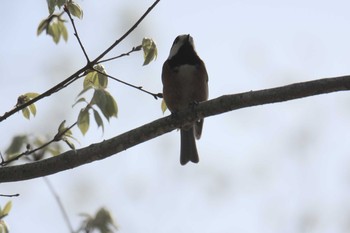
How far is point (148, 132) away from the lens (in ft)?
11.1

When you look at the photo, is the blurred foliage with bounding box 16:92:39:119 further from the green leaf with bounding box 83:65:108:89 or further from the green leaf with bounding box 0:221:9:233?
the green leaf with bounding box 0:221:9:233

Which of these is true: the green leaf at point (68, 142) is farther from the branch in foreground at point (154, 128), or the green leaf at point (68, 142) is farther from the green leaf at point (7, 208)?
the green leaf at point (7, 208)

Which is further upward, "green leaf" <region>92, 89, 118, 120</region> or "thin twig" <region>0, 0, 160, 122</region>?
"thin twig" <region>0, 0, 160, 122</region>

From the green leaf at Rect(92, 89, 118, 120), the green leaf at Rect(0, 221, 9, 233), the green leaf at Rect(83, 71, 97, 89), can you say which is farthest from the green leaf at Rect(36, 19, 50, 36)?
the green leaf at Rect(0, 221, 9, 233)

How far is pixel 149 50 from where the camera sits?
10.3ft

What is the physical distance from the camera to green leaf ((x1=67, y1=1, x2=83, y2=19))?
3186 millimetres

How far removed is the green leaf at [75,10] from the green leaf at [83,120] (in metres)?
0.64

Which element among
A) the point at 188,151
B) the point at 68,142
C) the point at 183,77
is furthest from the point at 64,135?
the point at 188,151

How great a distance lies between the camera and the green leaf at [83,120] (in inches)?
115

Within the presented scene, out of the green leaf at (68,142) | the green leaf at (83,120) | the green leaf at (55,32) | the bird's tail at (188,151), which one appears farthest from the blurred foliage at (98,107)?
the bird's tail at (188,151)

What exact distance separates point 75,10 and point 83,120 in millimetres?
715

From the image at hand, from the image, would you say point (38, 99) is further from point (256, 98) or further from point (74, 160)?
point (256, 98)

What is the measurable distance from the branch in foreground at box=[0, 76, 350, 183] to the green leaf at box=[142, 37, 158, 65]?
0.46 meters

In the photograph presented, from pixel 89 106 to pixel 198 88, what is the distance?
2227 mm
